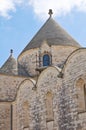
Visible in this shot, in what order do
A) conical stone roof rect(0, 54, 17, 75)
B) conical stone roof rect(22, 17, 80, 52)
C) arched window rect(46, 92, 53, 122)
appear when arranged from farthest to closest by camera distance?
conical stone roof rect(22, 17, 80, 52)
conical stone roof rect(0, 54, 17, 75)
arched window rect(46, 92, 53, 122)

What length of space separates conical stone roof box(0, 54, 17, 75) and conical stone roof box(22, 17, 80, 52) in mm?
1392

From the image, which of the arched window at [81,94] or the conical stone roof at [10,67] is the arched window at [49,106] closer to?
the arched window at [81,94]

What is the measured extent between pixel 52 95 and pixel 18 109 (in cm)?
379

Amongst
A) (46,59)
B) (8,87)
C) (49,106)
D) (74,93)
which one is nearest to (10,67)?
(8,87)

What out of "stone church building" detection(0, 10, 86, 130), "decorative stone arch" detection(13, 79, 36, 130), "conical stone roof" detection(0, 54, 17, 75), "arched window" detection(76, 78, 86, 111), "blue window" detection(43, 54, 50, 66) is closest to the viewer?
"arched window" detection(76, 78, 86, 111)

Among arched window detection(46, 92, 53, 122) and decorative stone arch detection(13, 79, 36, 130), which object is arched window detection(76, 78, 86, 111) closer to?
arched window detection(46, 92, 53, 122)

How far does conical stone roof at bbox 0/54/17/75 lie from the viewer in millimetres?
22172

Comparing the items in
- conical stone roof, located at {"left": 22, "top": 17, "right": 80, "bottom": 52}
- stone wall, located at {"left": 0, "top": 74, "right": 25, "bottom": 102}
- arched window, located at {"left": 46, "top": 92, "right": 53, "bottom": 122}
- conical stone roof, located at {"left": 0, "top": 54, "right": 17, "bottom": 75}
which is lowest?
arched window, located at {"left": 46, "top": 92, "right": 53, "bottom": 122}

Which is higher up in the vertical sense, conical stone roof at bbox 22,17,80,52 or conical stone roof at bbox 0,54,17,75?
conical stone roof at bbox 22,17,80,52

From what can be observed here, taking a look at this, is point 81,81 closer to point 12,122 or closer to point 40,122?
point 40,122

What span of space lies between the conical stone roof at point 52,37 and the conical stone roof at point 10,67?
1.39m

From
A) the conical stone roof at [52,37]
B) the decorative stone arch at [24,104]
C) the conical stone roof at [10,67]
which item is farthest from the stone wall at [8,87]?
the conical stone roof at [52,37]

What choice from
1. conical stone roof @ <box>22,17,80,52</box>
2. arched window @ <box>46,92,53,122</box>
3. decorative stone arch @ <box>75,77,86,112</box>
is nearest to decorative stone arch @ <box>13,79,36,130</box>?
arched window @ <box>46,92,53,122</box>

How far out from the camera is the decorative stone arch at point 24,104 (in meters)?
18.6
